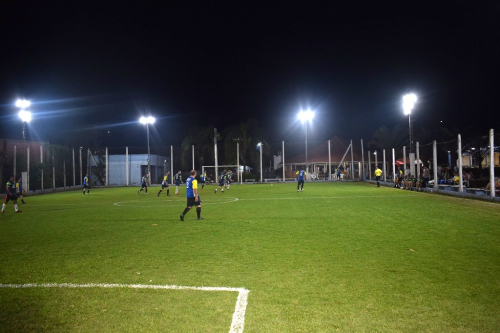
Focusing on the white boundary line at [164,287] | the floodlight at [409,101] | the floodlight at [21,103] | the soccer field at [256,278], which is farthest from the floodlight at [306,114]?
the white boundary line at [164,287]

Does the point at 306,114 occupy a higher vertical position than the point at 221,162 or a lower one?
higher

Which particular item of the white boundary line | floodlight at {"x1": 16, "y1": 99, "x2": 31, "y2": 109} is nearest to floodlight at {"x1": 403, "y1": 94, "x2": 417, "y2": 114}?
the white boundary line

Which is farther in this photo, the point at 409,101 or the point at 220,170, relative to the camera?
the point at 220,170

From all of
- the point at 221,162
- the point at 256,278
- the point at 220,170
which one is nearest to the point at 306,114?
the point at 220,170

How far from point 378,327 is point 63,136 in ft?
185

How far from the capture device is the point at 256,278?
6.09 m

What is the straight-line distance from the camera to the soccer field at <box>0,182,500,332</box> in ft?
14.7

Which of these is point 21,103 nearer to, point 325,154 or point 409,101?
point 409,101

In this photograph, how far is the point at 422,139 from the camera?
2291 inches

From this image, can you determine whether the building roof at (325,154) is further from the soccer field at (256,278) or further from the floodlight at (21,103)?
the soccer field at (256,278)

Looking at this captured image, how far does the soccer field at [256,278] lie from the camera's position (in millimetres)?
4477

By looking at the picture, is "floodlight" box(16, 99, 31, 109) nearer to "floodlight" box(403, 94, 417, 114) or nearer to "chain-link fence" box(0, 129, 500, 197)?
"chain-link fence" box(0, 129, 500, 197)

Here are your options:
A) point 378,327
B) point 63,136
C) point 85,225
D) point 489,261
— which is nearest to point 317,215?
point 489,261

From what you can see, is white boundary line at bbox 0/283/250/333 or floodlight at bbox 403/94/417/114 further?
floodlight at bbox 403/94/417/114
